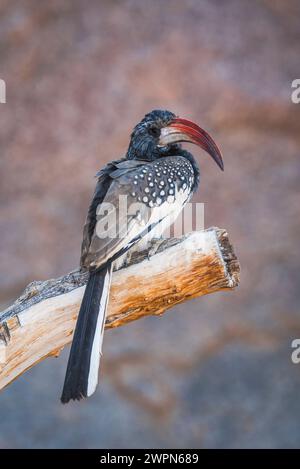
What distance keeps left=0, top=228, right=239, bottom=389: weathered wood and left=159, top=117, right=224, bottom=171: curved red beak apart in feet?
1.21

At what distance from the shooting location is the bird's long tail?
159cm

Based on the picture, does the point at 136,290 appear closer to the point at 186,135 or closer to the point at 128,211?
the point at 128,211

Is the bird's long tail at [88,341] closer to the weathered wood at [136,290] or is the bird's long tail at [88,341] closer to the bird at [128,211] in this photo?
the bird at [128,211]

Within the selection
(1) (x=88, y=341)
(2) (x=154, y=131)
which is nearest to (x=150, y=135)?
(2) (x=154, y=131)

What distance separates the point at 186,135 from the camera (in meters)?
2.13

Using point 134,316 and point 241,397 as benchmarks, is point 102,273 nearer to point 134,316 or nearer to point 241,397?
point 134,316

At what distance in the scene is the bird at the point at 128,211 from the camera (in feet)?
5.35

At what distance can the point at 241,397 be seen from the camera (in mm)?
3311

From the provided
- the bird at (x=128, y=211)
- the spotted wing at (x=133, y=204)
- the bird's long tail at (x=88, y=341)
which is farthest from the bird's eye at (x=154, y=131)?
the bird's long tail at (x=88, y=341)

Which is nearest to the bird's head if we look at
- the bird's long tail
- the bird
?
the bird

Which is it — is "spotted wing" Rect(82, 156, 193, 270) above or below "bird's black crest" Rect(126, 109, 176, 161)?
below

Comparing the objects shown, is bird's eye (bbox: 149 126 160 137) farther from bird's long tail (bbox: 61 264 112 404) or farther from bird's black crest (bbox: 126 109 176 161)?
bird's long tail (bbox: 61 264 112 404)

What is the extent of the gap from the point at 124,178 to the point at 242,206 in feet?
5.02

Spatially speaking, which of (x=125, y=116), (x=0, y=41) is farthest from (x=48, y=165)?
(x=0, y=41)
